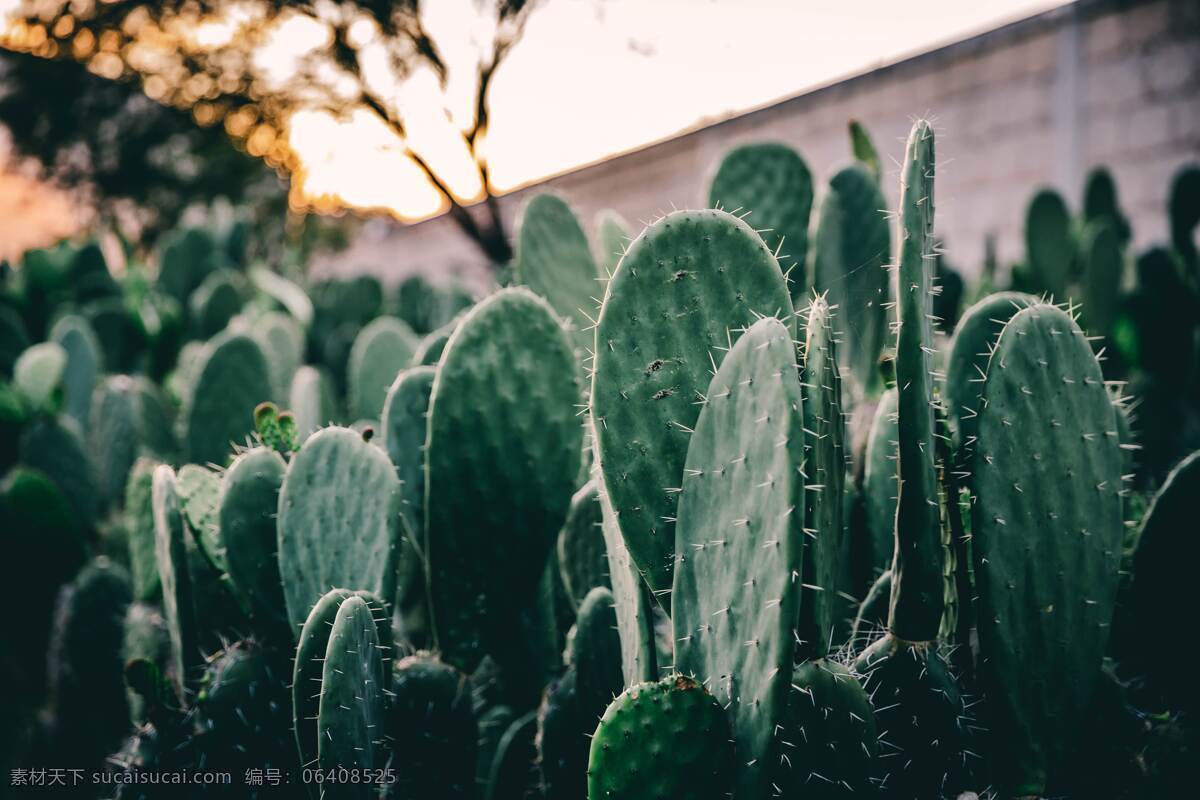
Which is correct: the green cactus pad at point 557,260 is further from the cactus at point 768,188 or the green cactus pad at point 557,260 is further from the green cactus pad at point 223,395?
the green cactus pad at point 223,395

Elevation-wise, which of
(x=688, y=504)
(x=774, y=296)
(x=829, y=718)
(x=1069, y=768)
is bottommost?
(x=1069, y=768)

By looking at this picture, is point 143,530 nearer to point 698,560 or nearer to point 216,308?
point 698,560

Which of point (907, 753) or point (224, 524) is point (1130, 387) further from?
point (224, 524)

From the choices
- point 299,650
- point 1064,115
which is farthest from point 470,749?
point 1064,115

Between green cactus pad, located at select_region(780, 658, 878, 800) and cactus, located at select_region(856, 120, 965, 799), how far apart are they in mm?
68

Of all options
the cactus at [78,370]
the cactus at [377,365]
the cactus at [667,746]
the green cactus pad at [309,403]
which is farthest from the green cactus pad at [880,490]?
the cactus at [78,370]

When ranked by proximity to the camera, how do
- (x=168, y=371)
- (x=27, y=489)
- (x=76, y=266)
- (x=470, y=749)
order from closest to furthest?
(x=470, y=749) → (x=27, y=489) → (x=168, y=371) → (x=76, y=266)

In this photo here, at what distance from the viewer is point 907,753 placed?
1.00 meters

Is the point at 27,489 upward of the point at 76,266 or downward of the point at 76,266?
downward

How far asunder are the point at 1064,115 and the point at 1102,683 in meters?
6.37

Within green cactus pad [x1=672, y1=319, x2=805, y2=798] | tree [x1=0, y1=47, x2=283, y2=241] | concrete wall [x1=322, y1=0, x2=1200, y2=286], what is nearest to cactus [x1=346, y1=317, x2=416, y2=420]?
green cactus pad [x1=672, y1=319, x2=805, y2=798]

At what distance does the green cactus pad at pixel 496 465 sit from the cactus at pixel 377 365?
1031 millimetres

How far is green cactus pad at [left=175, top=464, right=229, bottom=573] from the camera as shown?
4.58 feet

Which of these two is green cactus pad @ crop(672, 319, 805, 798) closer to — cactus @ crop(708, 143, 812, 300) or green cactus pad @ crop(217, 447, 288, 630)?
green cactus pad @ crop(217, 447, 288, 630)
